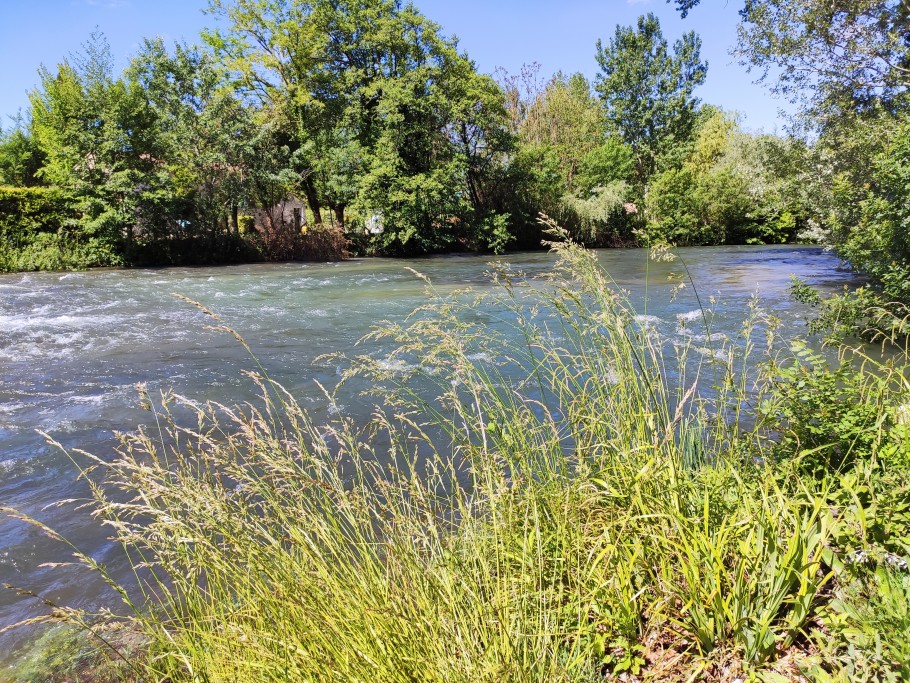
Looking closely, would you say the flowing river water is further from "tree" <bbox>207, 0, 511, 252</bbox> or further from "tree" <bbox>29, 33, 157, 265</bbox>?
"tree" <bbox>207, 0, 511, 252</bbox>

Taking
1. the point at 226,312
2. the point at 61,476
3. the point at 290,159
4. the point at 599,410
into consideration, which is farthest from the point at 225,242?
the point at 599,410

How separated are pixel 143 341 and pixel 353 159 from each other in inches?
620

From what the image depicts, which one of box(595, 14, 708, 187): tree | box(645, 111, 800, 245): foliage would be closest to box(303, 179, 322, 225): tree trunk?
box(645, 111, 800, 245): foliage

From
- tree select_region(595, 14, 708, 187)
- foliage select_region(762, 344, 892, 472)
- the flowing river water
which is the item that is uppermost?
tree select_region(595, 14, 708, 187)

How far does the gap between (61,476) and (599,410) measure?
4381 mm

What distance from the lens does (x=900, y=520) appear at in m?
1.90

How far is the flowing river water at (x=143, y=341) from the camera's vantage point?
157 inches

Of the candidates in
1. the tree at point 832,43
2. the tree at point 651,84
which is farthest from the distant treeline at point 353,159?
the tree at point 651,84

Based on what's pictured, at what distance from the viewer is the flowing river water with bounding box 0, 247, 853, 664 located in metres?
3.98

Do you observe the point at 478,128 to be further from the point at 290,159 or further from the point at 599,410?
the point at 599,410

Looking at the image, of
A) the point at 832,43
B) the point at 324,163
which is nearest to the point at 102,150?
the point at 324,163

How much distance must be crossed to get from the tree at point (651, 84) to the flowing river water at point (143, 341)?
2311cm

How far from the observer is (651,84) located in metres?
39.5

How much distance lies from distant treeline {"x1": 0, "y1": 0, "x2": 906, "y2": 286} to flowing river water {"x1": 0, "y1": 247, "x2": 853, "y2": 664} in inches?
108
